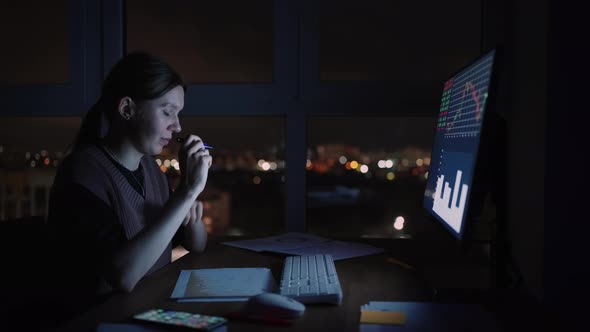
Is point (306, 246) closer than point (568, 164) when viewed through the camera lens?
No

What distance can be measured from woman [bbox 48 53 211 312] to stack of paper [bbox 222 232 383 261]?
174 mm

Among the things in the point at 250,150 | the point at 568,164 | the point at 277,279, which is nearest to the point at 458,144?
the point at 568,164

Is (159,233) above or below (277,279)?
above

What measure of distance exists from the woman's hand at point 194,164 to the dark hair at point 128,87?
169 millimetres

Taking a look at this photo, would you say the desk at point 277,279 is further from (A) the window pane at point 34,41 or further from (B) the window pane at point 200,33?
(A) the window pane at point 34,41

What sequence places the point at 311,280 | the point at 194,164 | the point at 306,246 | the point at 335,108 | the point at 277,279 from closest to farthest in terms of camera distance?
the point at 311,280, the point at 277,279, the point at 194,164, the point at 306,246, the point at 335,108

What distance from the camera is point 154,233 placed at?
3.93ft

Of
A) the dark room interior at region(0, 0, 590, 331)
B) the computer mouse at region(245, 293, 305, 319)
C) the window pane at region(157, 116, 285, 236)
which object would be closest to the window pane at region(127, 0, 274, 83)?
the dark room interior at region(0, 0, 590, 331)

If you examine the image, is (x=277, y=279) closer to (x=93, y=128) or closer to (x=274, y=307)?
(x=274, y=307)

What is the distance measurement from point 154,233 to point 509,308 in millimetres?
779

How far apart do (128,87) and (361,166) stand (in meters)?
0.99

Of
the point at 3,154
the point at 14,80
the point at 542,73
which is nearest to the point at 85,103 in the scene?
the point at 14,80

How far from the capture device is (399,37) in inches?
80.2

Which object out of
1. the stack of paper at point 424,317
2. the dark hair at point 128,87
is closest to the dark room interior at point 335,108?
the dark hair at point 128,87
